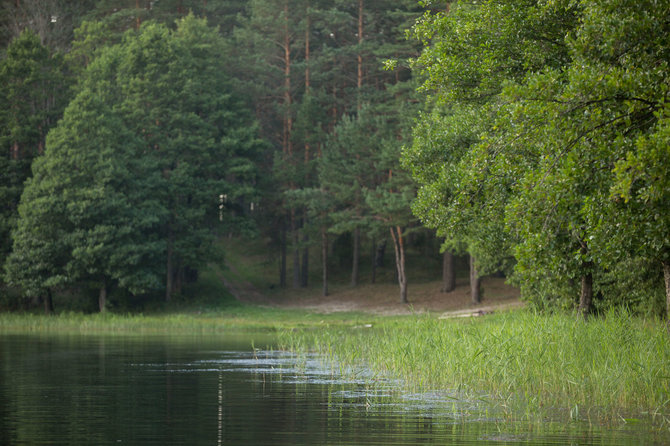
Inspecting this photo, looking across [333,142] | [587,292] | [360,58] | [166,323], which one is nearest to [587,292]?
[587,292]

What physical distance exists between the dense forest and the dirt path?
7.01 feet

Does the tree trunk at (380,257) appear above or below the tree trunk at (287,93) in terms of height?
below

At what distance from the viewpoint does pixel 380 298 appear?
63344 millimetres

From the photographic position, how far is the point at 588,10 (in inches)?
618

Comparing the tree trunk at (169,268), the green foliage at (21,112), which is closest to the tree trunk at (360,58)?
the tree trunk at (169,268)

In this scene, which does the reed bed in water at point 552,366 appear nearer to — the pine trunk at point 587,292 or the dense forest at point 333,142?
the dense forest at point 333,142

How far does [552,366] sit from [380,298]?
47477 mm

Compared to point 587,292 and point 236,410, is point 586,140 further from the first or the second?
point 587,292

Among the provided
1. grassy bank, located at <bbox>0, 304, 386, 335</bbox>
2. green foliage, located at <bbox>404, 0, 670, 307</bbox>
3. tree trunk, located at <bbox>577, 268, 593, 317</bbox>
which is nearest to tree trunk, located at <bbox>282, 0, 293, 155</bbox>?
grassy bank, located at <bbox>0, 304, 386, 335</bbox>

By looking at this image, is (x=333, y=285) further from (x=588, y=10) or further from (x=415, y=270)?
(x=588, y=10)

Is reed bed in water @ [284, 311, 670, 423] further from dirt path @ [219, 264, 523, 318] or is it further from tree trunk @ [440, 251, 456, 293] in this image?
tree trunk @ [440, 251, 456, 293]

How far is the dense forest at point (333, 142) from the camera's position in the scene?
601 inches

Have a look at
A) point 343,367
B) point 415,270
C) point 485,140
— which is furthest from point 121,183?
point 485,140

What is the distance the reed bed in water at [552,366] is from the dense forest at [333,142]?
169 centimetres
